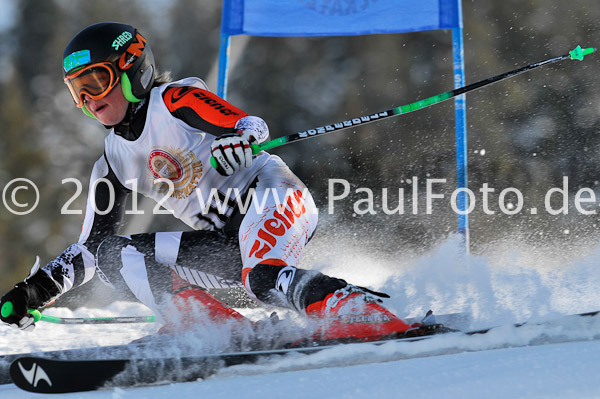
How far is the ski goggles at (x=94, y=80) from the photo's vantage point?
2.34 m

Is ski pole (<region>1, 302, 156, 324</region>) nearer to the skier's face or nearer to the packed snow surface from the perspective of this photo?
the packed snow surface

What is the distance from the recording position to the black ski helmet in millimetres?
2352

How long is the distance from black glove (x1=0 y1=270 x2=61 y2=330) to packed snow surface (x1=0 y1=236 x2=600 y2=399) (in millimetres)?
165

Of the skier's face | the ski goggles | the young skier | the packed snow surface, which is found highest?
the ski goggles

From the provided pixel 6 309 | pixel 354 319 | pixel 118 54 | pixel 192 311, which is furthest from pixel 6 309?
pixel 354 319

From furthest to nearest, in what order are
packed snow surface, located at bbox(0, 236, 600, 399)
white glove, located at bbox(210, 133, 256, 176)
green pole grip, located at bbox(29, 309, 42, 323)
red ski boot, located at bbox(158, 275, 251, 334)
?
green pole grip, located at bbox(29, 309, 42, 323)
red ski boot, located at bbox(158, 275, 251, 334)
white glove, located at bbox(210, 133, 256, 176)
packed snow surface, located at bbox(0, 236, 600, 399)

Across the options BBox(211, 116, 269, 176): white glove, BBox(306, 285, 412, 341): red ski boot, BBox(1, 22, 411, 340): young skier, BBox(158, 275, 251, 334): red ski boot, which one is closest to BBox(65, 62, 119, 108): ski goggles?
BBox(1, 22, 411, 340): young skier

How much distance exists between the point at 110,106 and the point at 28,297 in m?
0.68

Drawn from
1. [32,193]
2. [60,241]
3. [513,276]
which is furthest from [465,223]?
[32,193]

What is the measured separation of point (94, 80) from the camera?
235 centimetres

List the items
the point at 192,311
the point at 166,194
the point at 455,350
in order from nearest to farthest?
the point at 455,350
the point at 192,311
the point at 166,194

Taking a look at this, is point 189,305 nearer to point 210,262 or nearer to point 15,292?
point 210,262

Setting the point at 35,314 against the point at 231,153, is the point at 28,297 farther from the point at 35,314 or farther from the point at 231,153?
the point at 231,153

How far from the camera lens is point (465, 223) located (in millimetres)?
3461
